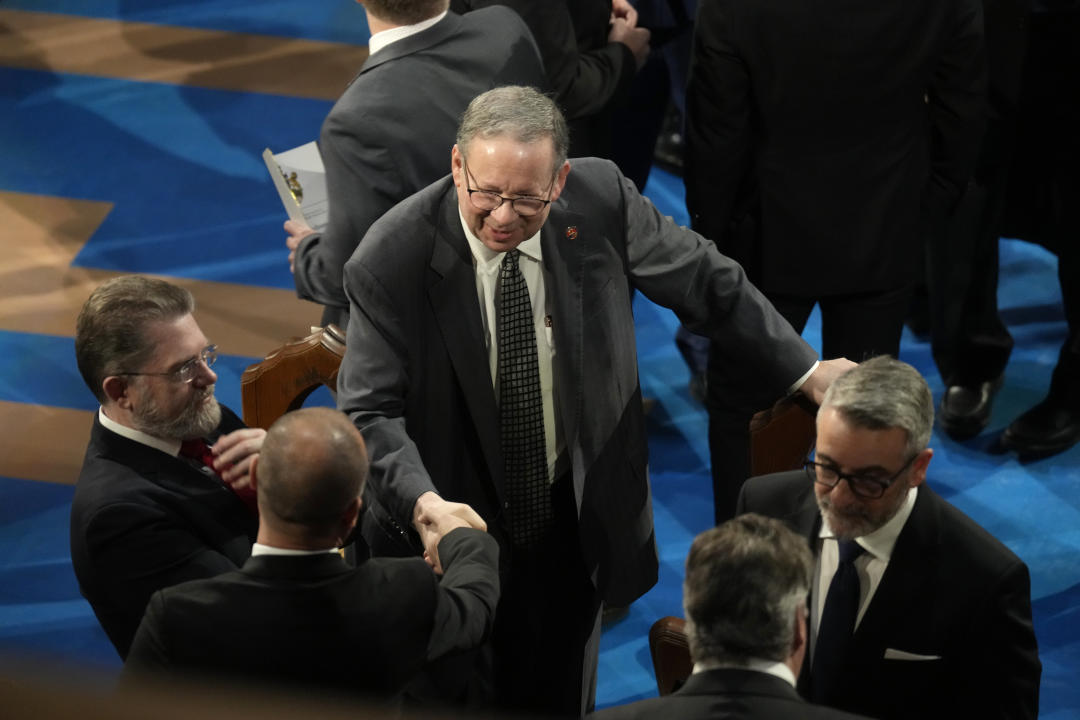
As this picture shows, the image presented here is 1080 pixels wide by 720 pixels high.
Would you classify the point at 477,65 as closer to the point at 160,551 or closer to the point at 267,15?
the point at 160,551

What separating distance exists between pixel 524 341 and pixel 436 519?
417 millimetres

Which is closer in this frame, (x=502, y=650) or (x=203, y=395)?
(x=203, y=395)

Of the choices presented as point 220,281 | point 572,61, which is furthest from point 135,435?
point 220,281

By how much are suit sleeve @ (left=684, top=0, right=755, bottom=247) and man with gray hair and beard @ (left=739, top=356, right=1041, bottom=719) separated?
4.09 ft

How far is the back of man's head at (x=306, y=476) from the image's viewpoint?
1787 mm

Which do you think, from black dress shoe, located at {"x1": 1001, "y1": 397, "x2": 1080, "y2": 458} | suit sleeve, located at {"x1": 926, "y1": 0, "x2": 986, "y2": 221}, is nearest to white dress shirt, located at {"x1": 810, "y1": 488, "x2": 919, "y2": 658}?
suit sleeve, located at {"x1": 926, "y1": 0, "x2": 986, "y2": 221}

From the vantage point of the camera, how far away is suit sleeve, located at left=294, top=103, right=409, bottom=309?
2.66 metres

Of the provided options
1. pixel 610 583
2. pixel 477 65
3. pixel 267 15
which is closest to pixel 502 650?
pixel 610 583

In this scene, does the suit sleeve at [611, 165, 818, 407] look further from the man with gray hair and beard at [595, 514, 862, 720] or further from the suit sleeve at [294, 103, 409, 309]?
the man with gray hair and beard at [595, 514, 862, 720]

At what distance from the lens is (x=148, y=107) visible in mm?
6184

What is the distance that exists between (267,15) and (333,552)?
5.90m

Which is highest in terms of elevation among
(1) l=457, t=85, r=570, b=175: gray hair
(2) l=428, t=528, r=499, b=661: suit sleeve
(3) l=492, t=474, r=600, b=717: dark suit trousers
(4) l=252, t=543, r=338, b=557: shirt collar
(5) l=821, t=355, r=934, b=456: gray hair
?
(1) l=457, t=85, r=570, b=175: gray hair

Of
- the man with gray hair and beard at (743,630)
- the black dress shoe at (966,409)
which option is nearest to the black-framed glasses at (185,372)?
the man with gray hair and beard at (743,630)

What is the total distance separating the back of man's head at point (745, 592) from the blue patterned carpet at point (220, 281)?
174 centimetres
